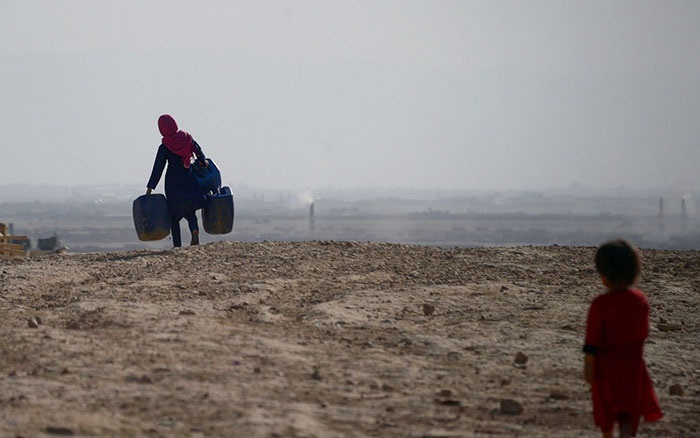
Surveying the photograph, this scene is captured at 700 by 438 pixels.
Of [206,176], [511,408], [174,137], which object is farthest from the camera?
[206,176]

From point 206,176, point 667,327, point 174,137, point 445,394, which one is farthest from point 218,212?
point 445,394

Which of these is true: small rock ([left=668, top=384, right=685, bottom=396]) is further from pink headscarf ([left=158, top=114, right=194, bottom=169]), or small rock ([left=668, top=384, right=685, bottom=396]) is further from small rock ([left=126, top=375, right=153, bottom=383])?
pink headscarf ([left=158, top=114, right=194, bottom=169])

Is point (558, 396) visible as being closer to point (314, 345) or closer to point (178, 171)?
point (314, 345)

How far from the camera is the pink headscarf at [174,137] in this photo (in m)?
16.5

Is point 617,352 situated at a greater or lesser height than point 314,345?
greater

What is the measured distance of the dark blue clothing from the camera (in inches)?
657

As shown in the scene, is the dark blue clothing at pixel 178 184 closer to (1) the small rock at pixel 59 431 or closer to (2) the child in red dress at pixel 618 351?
(1) the small rock at pixel 59 431

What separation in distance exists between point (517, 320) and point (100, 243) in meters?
157

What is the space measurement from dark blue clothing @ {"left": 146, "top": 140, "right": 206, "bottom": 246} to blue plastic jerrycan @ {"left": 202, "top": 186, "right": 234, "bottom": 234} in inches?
5.7

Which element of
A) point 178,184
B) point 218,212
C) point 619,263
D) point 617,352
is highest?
point 178,184

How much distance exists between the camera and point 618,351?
7.02m

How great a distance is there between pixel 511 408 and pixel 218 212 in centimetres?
976

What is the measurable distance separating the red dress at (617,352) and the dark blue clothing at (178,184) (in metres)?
10.5

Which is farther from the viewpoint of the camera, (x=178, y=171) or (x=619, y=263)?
(x=178, y=171)
